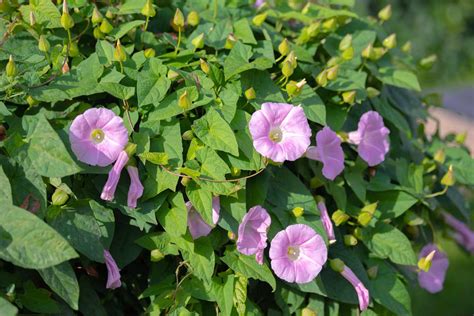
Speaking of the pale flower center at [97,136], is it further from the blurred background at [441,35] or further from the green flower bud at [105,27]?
the blurred background at [441,35]

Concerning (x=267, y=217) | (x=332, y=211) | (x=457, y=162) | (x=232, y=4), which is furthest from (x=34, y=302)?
(x=457, y=162)

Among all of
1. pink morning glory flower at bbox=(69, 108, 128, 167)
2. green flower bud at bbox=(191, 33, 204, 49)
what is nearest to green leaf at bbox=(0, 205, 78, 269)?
pink morning glory flower at bbox=(69, 108, 128, 167)

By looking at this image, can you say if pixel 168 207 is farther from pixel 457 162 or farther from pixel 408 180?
pixel 457 162

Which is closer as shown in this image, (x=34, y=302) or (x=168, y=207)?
(x=34, y=302)

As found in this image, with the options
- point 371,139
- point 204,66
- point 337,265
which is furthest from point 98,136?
point 371,139

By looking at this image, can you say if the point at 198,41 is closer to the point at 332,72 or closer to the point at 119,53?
the point at 119,53
